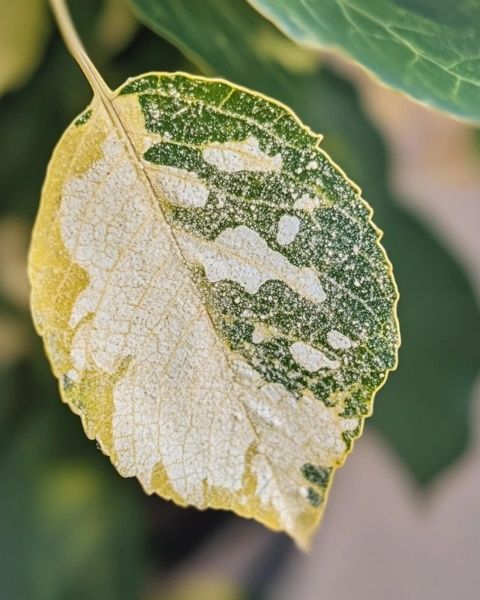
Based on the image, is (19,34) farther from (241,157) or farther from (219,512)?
(219,512)

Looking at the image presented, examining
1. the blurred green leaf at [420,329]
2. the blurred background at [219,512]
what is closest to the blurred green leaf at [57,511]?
the blurred background at [219,512]

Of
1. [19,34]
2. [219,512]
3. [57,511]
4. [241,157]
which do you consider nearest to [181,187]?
[241,157]

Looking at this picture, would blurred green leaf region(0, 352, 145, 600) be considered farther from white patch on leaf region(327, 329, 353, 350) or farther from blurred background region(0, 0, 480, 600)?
white patch on leaf region(327, 329, 353, 350)

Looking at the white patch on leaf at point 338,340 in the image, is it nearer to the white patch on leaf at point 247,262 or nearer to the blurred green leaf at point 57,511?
the white patch on leaf at point 247,262

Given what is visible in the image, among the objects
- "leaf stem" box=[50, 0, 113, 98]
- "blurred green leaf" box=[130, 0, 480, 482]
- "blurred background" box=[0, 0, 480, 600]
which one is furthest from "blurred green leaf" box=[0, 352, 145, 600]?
"leaf stem" box=[50, 0, 113, 98]

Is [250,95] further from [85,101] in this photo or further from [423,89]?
[85,101]
